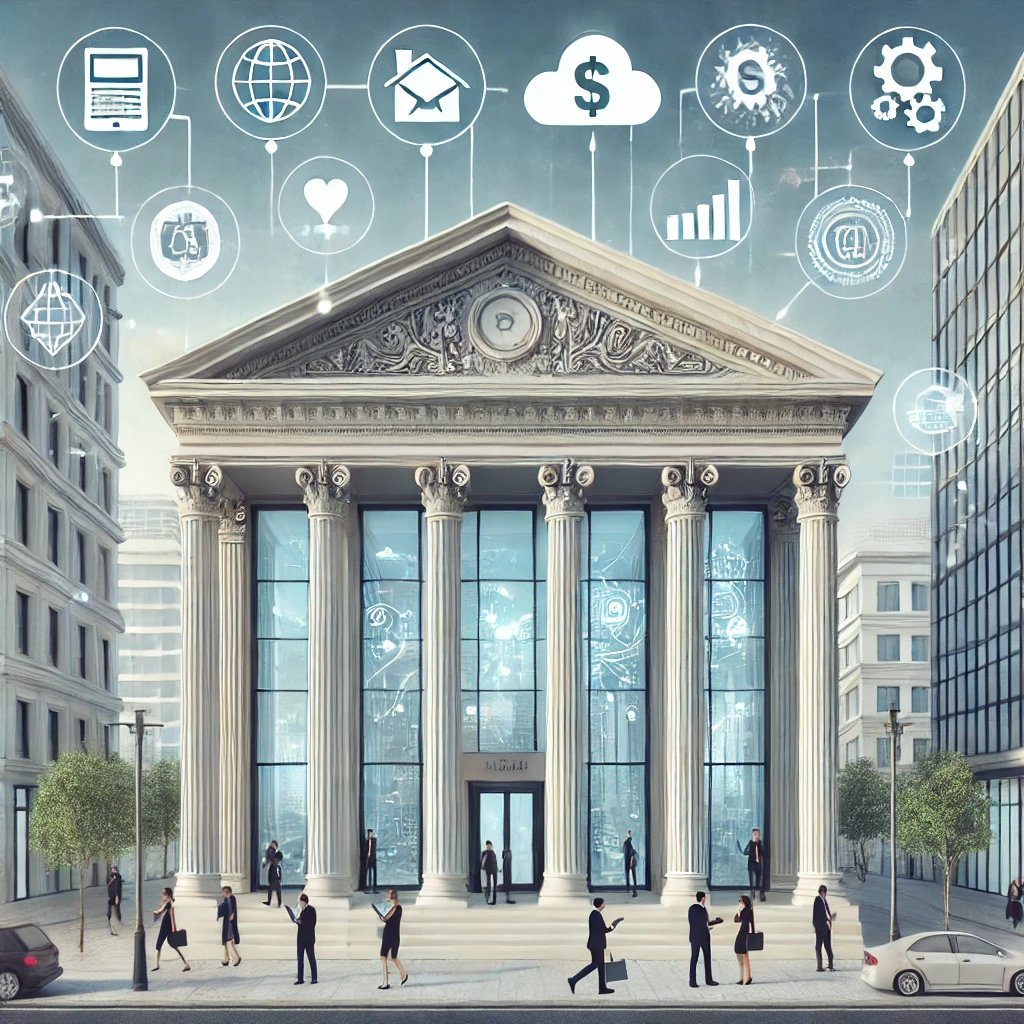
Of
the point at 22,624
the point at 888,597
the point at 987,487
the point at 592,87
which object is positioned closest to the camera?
the point at 592,87

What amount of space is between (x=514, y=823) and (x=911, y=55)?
24.2 m

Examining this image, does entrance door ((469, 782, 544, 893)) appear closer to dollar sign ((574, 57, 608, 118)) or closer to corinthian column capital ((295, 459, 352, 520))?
corinthian column capital ((295, 459, 352, 520))

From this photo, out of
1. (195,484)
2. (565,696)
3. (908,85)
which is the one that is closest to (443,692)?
(565,696)

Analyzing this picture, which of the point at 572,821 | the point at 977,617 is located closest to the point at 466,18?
the point at 572,821

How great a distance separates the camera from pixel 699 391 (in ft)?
130

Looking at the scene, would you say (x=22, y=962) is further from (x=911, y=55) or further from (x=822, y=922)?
(x=911, y=55)

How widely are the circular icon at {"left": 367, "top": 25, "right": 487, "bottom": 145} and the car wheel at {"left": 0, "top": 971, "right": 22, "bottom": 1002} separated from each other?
23.7m

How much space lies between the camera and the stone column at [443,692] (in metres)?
39.3

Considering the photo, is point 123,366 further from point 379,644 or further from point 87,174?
point 379,644

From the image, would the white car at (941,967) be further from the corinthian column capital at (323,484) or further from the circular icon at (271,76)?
the circular icon at (271,76)

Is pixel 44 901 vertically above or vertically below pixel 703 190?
below

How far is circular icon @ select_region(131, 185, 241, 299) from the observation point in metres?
40.2

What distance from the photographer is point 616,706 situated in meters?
44.0

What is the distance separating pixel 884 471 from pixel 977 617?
7.55 metres
